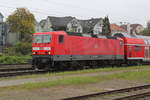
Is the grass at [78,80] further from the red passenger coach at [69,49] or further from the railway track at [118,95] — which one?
the red passenger coach at [69,49]

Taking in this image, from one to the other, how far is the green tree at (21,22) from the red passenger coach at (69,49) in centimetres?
4405

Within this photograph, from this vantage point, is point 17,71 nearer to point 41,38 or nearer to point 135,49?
point 41,38

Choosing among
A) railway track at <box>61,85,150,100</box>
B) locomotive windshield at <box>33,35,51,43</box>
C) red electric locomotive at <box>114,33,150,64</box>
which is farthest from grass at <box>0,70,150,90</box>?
red electric locomotive at <box>114,33,150,64</box>

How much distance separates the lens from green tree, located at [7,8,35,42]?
68.3 meters

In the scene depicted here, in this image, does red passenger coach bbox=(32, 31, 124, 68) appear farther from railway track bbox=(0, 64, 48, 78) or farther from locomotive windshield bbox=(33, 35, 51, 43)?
railway track bbox=(0, 64, 48, 78)

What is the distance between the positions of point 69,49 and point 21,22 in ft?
160

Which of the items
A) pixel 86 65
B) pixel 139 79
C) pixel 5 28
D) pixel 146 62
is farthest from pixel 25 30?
pixel 139 79

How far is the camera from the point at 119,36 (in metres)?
29.8

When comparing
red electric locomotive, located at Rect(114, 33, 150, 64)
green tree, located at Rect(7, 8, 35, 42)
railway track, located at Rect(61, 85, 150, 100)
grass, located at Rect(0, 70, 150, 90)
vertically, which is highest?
green tree, located at Rect(7, 8, 35, 42)

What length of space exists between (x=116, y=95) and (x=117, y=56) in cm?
1628

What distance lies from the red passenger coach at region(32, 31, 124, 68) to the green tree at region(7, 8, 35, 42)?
4405 centimetres

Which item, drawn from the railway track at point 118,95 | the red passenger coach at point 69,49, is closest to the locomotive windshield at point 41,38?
the red passenger coach at point 69,49

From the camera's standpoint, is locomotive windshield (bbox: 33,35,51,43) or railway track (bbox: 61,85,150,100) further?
locomotive windshield (bbox: 33,35,51,43)

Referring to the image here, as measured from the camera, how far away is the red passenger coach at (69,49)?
21016 mm
